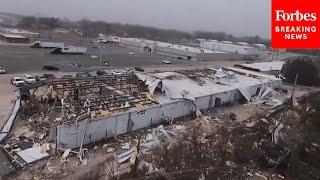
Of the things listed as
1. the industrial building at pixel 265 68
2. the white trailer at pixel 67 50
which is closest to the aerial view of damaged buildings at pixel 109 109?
the industrial building at pixel 265 68

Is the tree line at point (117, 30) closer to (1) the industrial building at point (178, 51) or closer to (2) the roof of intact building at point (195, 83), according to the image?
(1) the industrial building at point (178, 51)

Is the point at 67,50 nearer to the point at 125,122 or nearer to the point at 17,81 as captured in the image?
the point at 17,81

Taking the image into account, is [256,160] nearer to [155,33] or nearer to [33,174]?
[33,174]

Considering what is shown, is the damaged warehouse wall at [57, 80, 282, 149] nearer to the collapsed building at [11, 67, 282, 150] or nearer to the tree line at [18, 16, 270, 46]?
the collapsed building at [11, 67, 282, 150]

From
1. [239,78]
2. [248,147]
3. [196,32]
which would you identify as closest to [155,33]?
[196,32]

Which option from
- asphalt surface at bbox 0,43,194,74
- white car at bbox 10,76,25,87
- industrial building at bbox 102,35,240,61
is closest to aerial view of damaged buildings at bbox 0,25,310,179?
white car at bbox 10,76,25,87

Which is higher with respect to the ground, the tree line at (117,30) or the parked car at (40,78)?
the tree line at (117,30)

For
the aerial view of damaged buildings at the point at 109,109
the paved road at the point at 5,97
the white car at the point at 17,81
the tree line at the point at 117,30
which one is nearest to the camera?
the aerial view of damaged buildings at the point at 109,109
